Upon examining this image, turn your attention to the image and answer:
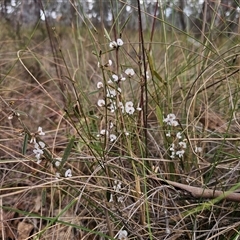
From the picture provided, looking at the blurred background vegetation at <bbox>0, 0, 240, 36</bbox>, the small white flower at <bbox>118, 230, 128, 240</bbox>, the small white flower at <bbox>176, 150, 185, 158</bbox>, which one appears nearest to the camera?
the small white flower at <bbox>118, 230, 128, 240</bbox>

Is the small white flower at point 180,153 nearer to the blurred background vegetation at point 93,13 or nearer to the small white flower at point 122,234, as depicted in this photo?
the small white flower at point 122,234

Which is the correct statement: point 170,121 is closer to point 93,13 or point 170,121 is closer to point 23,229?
point 23,229

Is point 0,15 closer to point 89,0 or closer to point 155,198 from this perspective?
point 89,0

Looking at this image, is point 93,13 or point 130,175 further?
point 93,13

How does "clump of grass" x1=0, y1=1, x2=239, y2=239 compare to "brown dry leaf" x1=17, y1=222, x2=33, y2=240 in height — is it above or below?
above

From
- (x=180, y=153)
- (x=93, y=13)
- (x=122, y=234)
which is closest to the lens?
(x=122, y=234)

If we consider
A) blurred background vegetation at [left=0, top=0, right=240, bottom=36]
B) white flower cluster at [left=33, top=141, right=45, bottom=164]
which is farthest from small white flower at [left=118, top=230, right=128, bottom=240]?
blurred background vegetation at [left=0, top=0, right=240, bottom=36]

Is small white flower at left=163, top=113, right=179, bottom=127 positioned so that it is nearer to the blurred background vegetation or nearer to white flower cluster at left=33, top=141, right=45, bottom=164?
white flower cluster at left=33, top=141, right=45, bottom=164

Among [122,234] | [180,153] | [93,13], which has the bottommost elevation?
[122,234]

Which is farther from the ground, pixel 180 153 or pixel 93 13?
pixel 93 13

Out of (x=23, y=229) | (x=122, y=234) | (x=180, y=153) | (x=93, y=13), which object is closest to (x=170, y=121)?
(x=180, y=153)
